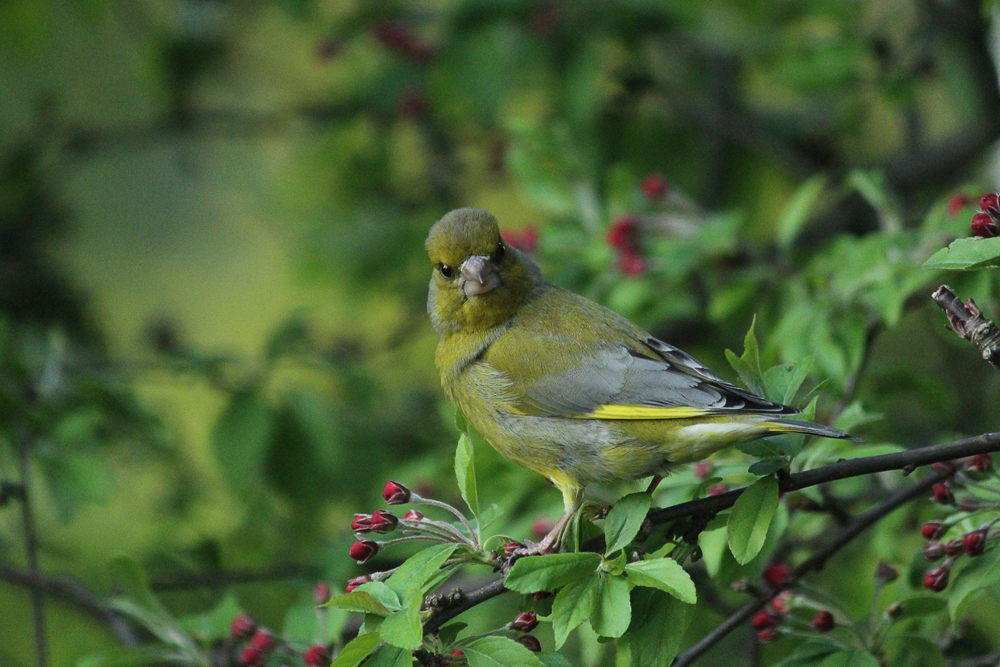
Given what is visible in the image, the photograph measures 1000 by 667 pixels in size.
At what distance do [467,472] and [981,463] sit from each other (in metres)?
1.10

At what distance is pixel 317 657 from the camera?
7.76ft

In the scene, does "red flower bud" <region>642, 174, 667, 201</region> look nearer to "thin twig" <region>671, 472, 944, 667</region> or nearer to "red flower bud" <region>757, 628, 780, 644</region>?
"thin twig" <region>671, 472, 944, 667</region>

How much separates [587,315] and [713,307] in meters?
0.67

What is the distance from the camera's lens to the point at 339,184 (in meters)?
6.06

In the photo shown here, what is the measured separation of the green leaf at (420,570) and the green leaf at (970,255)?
106cm

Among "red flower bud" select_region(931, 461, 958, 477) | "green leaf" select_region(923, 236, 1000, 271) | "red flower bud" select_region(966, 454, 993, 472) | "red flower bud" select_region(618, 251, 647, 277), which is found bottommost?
"red flower bud" select_region(966, 454, 993, 472)

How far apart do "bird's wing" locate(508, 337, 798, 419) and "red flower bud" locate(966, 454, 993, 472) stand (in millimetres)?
531

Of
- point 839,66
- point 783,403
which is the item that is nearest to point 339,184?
point 839,66

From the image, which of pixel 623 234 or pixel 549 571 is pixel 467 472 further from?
pixel 623 234

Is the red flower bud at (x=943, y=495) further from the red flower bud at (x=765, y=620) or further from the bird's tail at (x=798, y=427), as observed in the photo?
the red flower bud at (x=765, y=620)

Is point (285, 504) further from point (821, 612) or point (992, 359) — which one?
point (992, 359)

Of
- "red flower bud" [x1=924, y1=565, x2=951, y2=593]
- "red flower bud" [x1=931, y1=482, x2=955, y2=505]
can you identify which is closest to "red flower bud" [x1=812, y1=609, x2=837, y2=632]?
"red flower bud" [x1=924, y1=565, x2=951, y2=593]

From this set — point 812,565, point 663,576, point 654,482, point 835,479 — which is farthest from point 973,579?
point 654,482

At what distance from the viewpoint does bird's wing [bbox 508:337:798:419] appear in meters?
2.40
